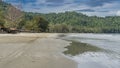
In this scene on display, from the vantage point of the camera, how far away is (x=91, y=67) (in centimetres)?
1180

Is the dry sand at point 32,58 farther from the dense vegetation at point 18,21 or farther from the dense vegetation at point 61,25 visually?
the dense vegetation at point 61,25

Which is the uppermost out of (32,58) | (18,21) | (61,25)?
(32,58)

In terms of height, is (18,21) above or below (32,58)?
below

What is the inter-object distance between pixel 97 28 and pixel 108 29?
7.61 m

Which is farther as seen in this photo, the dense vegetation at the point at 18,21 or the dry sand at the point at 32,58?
the dense vegetation at the point at 18,21

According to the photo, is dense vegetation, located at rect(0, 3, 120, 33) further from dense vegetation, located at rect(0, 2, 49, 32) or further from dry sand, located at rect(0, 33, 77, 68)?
dry sand, located at rect(0, 33, 77, 68)

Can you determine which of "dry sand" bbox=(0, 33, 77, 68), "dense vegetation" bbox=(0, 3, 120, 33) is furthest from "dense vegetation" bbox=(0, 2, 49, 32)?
"dry sand" bbox=(0, 33, 77, 68)

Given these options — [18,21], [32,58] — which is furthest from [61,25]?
[32,58]

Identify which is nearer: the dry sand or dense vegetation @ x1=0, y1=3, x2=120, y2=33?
the dry sand

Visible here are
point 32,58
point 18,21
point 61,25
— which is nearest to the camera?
point 32,58

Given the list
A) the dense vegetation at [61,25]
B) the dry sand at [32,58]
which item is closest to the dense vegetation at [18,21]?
the dense vegetation at [61,25]

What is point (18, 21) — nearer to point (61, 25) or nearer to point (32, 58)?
point (61, 25)

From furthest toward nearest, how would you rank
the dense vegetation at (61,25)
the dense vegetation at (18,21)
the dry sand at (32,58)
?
the dense vegetation at (61,25) < the dense vegetation at (18,21) < the dry sand at (32,58)

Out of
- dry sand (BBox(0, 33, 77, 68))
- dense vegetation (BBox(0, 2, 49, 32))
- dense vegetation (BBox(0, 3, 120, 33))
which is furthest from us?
dense vegetation (BBox(0, 3, 120, 33))
